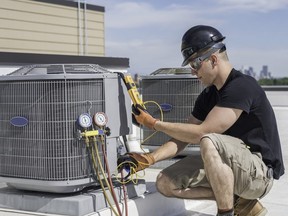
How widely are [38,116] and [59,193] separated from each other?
65cm

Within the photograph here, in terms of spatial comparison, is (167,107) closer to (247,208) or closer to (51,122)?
(247,208)

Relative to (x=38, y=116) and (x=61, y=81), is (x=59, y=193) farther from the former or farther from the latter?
(x=61, y=81)

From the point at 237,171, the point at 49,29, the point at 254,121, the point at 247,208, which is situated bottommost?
the point at 247,208

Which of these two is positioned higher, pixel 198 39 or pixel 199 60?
pixel 198 39

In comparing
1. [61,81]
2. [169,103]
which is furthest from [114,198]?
[169,103]

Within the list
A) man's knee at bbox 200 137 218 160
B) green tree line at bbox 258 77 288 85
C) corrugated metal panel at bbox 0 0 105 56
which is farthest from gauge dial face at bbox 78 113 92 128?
green tree line at bbox 258 77 288 85

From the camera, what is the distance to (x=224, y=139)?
363cm

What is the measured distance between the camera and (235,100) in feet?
12.0

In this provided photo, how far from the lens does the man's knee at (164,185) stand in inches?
155

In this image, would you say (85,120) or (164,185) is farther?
(164,185)

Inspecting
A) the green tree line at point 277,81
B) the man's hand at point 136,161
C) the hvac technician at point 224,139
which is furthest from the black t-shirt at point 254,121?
the green tree line at point 277,81

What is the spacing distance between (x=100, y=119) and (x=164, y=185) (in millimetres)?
714

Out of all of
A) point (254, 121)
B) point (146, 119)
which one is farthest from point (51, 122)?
point (254, 121)

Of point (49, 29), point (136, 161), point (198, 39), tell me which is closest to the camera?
point (198, 39)
